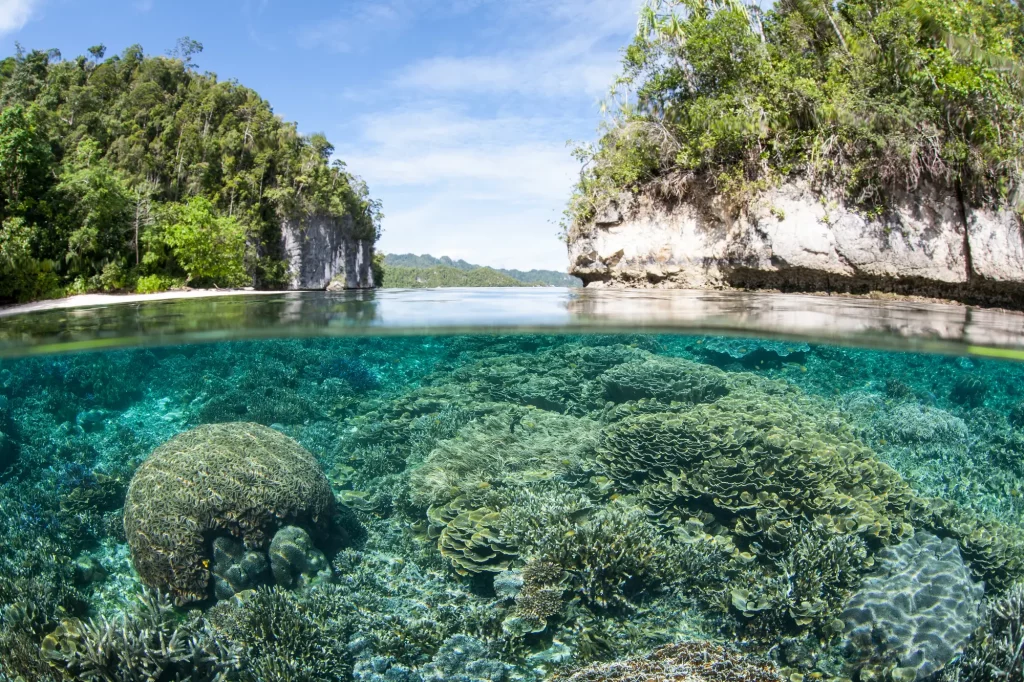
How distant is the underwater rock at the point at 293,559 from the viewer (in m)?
7.62

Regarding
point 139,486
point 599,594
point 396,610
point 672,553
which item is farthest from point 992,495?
point 139,486

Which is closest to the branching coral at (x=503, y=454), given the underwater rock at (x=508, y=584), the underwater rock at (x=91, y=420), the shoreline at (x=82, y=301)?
the underwater rock at (x=508, y=584)

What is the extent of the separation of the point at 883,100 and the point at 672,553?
1039 cm

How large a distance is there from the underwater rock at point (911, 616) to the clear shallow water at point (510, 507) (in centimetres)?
3

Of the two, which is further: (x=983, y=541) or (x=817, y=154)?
(x=817, y=154)

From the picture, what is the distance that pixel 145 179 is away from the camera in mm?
39688

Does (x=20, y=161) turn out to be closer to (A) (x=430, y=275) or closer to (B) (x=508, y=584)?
(B) (x=508, y=584)

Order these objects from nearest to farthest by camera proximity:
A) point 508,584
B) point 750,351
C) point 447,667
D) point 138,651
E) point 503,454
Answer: point 138,651
point 447,667
point 508,584
point 503,454
point 750,351

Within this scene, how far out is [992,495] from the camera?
9773 mm

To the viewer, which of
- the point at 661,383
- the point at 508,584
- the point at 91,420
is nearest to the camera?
the point at 508,584

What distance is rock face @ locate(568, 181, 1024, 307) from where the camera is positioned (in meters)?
11.3

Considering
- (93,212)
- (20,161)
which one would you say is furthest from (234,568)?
(93,212)

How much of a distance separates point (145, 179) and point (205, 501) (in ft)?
131

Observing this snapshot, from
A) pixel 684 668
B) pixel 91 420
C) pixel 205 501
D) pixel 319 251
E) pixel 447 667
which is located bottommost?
pixel 447 667
